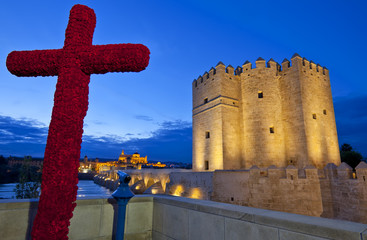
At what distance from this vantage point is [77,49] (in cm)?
260

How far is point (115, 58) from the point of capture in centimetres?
256

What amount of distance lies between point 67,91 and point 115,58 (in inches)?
26.2

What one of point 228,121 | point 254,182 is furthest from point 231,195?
point 228,121

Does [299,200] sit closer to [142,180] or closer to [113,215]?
[113,215]

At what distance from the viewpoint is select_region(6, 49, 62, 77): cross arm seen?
104 inches

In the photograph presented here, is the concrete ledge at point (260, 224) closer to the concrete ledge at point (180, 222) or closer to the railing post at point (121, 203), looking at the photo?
the concrete ledge at point (180, 222)

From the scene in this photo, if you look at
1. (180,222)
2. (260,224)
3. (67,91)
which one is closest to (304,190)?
(180,222)

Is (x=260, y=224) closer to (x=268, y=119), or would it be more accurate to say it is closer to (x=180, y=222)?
(x=180, y=222)

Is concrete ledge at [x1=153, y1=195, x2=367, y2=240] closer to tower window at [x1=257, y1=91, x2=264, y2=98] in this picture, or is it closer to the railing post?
the railing post

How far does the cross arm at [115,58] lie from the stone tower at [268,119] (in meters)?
14.9

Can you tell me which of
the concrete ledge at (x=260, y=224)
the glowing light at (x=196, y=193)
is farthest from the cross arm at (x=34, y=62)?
the glowing light at (x=196, y=193)

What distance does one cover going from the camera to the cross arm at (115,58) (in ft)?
8.32

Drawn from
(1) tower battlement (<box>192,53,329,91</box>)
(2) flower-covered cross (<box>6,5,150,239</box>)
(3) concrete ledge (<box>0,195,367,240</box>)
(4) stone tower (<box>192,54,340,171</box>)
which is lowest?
(3) concrete ledge (<box>0,195,367,240</box>)

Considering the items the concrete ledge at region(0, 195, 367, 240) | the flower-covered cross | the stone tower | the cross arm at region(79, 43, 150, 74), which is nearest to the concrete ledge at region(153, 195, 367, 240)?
the concrete ledge at region(0, 195, 367, 240)
